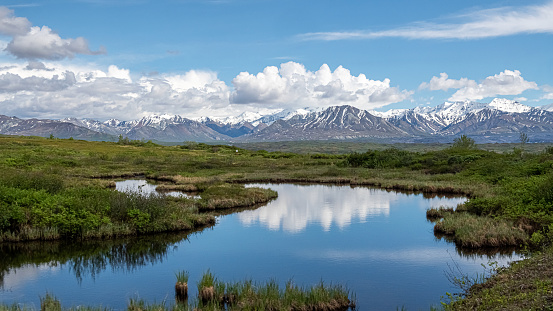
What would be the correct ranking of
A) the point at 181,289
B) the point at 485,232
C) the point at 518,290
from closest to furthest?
the point at 518,290 → the point at 181,289 → the point at 485,232

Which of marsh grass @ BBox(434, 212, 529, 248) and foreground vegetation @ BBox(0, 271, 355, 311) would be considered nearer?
foreground vegetation @ BBox(0, 271, 355, 311)

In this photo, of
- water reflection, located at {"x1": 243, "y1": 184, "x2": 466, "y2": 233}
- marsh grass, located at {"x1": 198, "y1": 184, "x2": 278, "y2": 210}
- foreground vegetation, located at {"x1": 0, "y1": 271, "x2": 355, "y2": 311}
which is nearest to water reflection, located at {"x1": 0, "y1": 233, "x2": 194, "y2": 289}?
foreground vegetation, located at {"x1": 0, "y1": 271, "x2": 355, "y2": 311}

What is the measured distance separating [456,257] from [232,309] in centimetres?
1371

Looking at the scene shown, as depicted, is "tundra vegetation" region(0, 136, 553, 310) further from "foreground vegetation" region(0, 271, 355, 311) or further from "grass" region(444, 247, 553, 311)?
"foreground vegetation" region(0, 271, 355, 311)

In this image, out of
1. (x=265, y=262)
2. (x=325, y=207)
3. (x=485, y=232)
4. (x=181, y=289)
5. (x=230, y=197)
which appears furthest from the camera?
(x=230, y=197)

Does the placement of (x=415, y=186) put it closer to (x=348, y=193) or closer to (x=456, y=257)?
(x=348, y=193)

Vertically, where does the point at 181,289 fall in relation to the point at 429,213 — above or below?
below

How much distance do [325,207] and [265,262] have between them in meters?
18.8

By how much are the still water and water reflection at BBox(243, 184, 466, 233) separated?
1.35ft

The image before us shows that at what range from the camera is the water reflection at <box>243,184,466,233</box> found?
34969mm

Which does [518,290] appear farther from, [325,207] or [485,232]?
[325,207]

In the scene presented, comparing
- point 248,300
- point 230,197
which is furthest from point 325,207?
point 248,300

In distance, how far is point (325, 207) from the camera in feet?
137

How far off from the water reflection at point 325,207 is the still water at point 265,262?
0.41 metres
